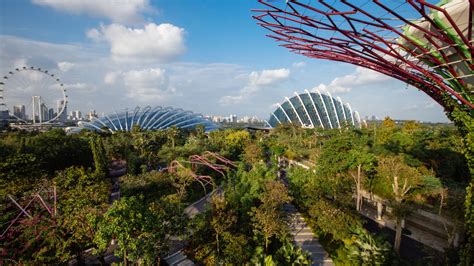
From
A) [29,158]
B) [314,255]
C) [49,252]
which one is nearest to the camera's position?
[49,252]

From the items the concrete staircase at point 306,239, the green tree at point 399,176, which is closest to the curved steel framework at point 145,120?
the concrete staircase at point 306,239

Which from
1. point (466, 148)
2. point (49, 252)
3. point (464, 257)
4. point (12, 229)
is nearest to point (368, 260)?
point (464, 257)

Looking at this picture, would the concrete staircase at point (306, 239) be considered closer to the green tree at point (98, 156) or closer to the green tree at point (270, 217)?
the green tree at point (270, 217)

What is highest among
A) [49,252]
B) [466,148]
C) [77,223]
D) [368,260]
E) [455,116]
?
[455,116]

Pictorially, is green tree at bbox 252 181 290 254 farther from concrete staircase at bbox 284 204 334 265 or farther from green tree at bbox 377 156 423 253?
green tree at bbox 377 156 423 253

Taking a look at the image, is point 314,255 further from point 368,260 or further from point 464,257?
point 464,257

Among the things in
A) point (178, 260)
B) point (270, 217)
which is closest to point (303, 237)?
point (270, 217)
